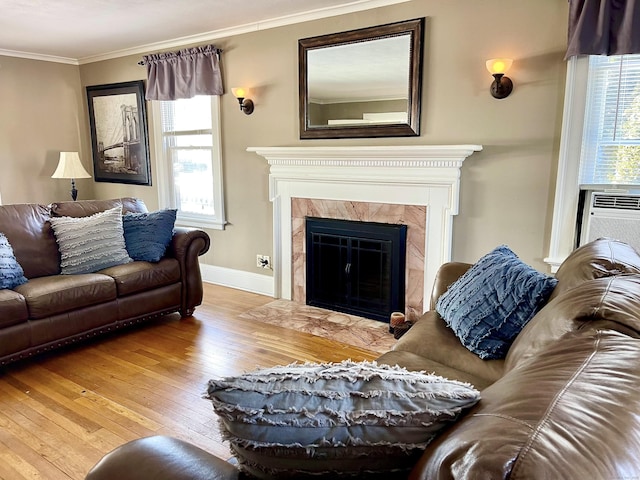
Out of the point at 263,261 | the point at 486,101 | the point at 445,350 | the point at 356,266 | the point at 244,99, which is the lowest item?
the point at 263,261

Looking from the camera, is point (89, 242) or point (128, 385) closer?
point (128, 385)

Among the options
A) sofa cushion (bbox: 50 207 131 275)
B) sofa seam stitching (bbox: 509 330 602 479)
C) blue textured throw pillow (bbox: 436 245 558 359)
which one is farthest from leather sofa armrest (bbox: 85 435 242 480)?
sofa cushion (bbox: 50 207 131 275)

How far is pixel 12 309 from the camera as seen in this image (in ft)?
8.64

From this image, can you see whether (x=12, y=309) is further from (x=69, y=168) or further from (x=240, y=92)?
(x=69, y=168)

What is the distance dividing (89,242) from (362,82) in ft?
7.70

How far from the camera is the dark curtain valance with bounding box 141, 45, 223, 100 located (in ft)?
13.9

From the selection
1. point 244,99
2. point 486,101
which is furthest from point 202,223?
point 486,101

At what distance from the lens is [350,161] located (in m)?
3.55

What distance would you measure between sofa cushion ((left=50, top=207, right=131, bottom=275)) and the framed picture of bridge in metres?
1.80

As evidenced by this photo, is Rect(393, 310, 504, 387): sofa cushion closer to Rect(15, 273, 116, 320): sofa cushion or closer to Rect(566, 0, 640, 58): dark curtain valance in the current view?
Rect(566, 0, 640, 58): dark curtain valance

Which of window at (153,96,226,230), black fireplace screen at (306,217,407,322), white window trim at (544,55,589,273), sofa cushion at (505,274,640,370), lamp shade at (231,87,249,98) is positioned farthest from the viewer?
window at (153,96,226,230)

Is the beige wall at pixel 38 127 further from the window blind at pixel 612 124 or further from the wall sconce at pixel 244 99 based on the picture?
the window blind at pixel 612 124

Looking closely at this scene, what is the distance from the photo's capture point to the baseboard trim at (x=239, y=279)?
4340 millimetres

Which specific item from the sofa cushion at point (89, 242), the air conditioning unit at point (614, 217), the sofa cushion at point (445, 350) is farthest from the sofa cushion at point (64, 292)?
the air conditioning unit at point (614, 217)
